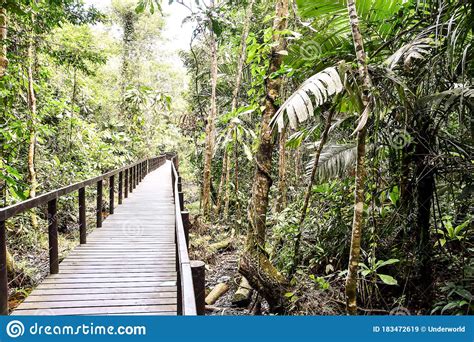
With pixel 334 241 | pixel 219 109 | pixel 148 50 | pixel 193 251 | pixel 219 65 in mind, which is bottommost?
pixel 193 251

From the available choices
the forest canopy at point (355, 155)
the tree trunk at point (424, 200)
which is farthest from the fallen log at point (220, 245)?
the tree trunk at point (424, 200)

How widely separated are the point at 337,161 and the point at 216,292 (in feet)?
10.2

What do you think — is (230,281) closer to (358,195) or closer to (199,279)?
(358,195)

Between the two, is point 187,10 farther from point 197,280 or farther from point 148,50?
point 148,50

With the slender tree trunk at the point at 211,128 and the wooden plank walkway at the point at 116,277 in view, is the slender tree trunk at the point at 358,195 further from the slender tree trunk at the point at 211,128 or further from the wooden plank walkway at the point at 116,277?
the slender tree trunk at the point at 211,128

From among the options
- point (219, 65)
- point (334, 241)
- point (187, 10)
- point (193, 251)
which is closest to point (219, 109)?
point (219, 65)

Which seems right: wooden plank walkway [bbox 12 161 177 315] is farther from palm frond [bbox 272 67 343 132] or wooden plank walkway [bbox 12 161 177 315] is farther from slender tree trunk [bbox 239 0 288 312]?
palm frond [bbox 272 67 343 132]

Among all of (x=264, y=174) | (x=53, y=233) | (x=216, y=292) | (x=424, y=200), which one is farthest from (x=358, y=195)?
(x=216, y=292)

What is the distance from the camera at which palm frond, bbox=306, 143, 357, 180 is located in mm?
3645

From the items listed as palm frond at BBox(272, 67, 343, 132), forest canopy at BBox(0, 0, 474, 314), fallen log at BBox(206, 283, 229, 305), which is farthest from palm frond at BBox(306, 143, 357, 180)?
fallen log at BBox(206, 283, 229, 305)

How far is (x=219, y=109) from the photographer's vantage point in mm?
12695

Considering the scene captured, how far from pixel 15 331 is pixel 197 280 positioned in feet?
4.49

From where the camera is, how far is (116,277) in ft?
12.1

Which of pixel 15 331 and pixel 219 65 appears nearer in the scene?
pixel 15 331
